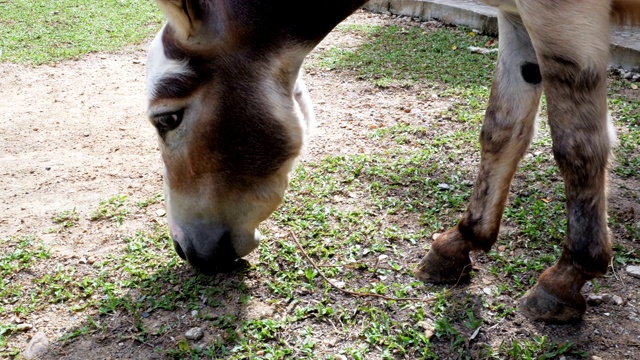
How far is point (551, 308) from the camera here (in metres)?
2.21

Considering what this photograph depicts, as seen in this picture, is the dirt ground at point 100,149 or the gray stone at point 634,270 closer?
the dirt ground at point 100,149

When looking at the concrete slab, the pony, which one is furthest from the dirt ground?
the concrete slab

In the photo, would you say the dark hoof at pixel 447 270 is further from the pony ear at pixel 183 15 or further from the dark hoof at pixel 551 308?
the pony ear at pixel 183 15

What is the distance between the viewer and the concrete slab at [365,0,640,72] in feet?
16.0

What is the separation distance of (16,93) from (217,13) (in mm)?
3899

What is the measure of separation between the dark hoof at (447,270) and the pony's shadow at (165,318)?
796 mm

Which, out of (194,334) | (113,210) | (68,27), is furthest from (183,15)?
(68,27)

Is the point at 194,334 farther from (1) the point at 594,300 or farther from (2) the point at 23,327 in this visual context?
(1) the point at 594,300

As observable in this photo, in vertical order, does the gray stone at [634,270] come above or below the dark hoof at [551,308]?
below

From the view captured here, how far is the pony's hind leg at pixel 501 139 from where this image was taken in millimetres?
2389

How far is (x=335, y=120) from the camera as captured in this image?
437 centimetres

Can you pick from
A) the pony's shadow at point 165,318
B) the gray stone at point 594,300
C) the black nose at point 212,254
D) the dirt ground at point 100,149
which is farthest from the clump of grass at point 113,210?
the gray stone at point 594,300

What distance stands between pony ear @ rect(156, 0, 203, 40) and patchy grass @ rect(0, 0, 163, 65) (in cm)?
416

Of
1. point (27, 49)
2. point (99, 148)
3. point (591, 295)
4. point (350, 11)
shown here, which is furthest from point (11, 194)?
point (27, 49)
